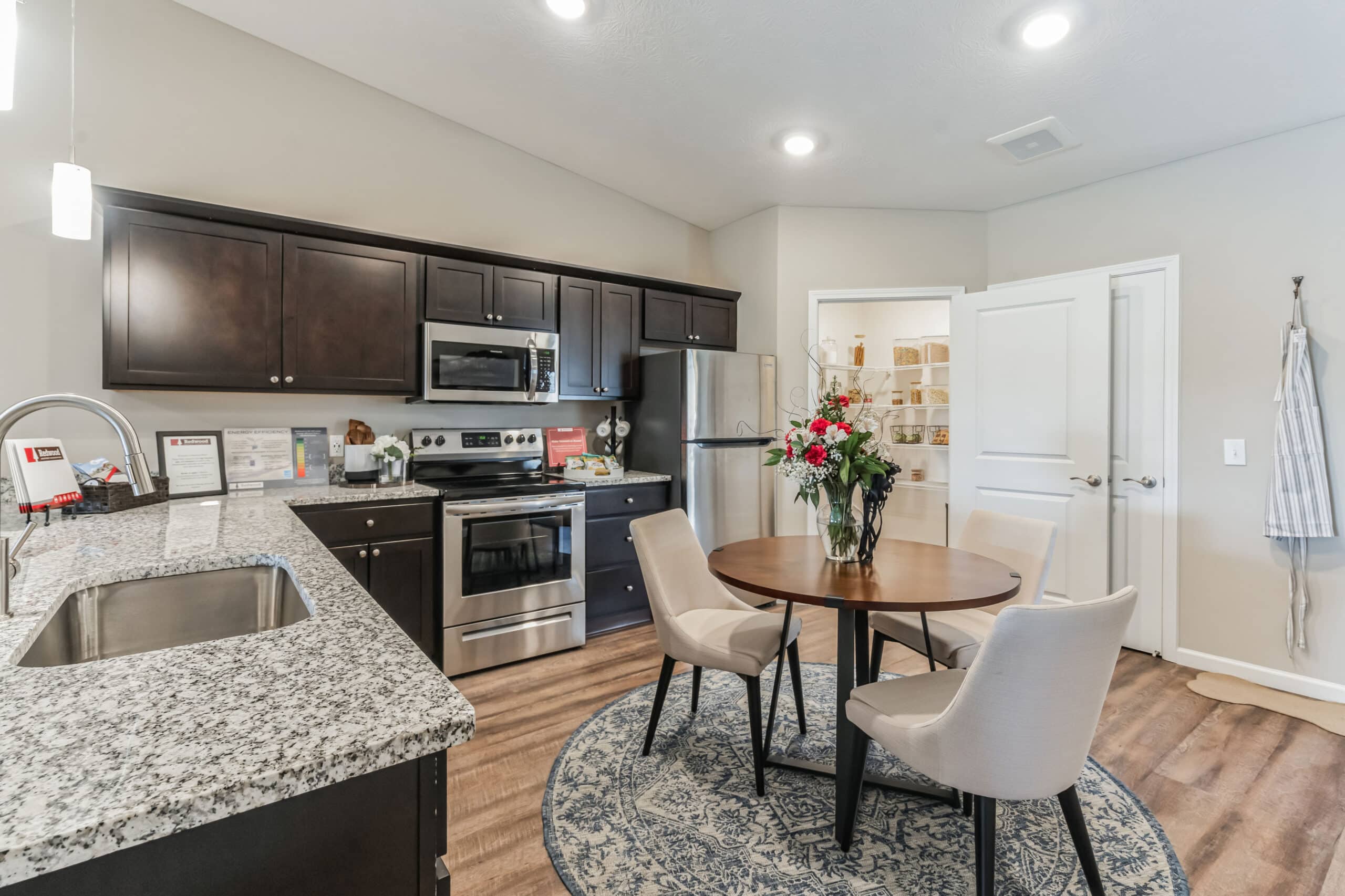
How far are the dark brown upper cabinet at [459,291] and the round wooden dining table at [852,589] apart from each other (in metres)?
1.90

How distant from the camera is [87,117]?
257cm

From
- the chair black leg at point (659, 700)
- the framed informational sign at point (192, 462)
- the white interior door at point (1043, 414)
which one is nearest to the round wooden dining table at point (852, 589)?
the chair black leg at point (659, 700)

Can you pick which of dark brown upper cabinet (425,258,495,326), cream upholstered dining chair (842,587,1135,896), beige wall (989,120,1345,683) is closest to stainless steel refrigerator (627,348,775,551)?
dark brown upper cabinet (425,258,495,326)

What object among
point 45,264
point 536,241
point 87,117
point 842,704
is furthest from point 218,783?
point 536,241

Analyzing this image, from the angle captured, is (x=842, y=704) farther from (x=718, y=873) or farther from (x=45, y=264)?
(x=45, y=264)

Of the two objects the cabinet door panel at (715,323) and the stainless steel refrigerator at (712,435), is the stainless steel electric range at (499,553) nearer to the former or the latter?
the stainless steel refrigerator at (712,435)

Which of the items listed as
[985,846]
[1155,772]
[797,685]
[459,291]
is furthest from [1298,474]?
[459,291]

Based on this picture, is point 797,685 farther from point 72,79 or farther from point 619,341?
point 72,79

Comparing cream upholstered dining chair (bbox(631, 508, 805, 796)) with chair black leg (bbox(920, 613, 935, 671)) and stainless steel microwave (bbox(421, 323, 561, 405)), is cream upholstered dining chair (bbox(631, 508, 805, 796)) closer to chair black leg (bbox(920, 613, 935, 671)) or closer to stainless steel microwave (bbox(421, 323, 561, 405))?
chair black leg (bbox(920, 613, 935, 671))

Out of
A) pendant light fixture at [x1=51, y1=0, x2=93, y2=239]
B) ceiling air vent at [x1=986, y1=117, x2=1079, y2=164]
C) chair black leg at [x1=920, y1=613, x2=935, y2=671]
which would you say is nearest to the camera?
pendant light fixture at [x1=51, y1=0, x2=93, y2=239]

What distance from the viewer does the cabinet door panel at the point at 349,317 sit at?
2756 millimetres

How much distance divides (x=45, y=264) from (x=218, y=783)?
3.15 meters

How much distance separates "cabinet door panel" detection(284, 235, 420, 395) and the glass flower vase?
2.18m

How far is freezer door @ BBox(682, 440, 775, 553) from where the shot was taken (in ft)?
11.9
